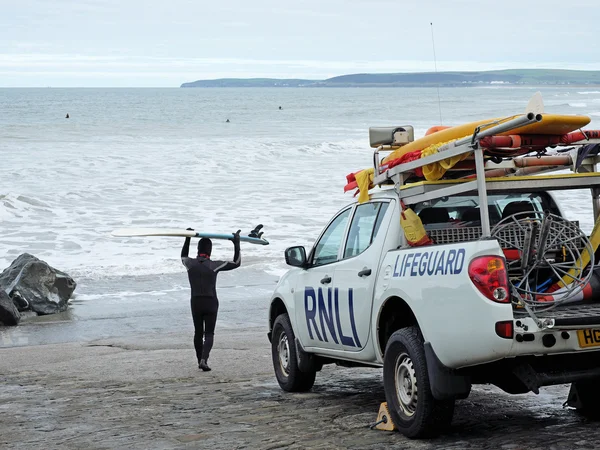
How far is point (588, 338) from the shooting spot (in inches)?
239

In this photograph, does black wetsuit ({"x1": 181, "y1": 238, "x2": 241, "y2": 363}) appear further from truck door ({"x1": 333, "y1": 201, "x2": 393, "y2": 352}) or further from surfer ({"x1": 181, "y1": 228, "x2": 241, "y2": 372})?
truck door ({"x1": 333, "y1": 201, "x2": 393, "y2": 352})

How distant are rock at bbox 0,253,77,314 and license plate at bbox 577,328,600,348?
1215 centimetres

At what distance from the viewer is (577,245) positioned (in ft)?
22.0

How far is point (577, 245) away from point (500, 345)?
4.21 ft

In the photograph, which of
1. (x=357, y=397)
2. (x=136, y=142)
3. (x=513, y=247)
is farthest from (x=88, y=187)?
(x=513, y=247)

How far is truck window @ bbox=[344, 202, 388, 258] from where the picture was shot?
7543 mm

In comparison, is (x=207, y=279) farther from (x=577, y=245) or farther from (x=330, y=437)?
(x=577, y=245)

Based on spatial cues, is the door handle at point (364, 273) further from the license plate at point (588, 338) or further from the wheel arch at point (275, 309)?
the wheel arch at point (275, 309)

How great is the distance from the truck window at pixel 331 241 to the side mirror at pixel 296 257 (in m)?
0.10

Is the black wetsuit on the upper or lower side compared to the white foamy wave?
→ lower

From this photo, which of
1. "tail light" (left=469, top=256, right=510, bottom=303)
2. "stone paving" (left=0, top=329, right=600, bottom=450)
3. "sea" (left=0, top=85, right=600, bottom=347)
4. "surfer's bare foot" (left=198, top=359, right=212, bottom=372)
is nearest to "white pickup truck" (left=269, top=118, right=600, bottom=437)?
"tail light" (left=469, top=256, right=510, bottom=303)

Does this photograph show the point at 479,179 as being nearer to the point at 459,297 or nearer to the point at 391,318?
the point at 459,297

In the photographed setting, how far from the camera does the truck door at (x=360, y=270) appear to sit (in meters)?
7.33

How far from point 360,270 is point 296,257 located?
132cm
